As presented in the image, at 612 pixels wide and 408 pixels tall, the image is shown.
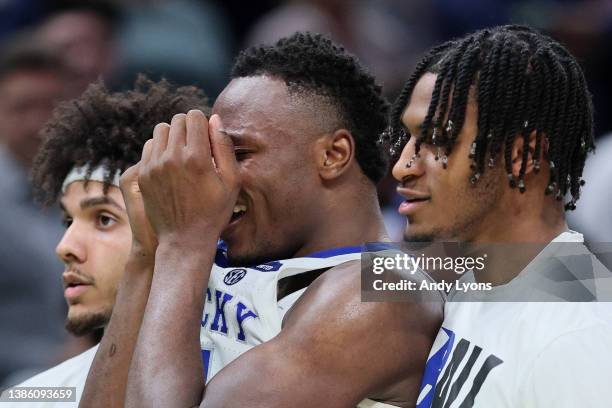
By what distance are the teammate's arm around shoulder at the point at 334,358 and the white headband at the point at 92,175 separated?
3.97ft

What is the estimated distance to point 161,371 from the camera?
2.73 meters

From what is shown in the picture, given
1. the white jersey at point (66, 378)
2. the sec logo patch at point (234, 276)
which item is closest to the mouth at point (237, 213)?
the sec logo patch at point (234, 276)

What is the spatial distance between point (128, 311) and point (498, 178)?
1.15 m

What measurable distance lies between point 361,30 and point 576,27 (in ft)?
4.39

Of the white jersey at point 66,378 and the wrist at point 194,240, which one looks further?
the white jersey at point 66,378

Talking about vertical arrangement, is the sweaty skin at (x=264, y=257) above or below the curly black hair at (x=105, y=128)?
below

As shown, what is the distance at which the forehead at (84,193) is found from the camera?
3789mm

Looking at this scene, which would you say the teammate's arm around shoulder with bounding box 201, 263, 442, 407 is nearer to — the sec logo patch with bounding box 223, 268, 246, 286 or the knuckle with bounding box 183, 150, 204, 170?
the sec logo patch with bounding box 223, 268, 246, 286

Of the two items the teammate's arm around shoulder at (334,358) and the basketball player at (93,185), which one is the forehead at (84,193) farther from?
the teammate's arm around shoulder at (334,358)

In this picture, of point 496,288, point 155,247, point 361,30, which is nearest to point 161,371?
point 155,247

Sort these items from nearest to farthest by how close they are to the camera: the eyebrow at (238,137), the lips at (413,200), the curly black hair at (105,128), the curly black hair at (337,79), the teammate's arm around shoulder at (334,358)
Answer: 1. the teammate's arm around shoulder at (334,358)
2. the lips at (413,200)
3. the eyebrow at (238,137)
4. the curly black hair at (337,79)
5. the curly black hair at (105,128)

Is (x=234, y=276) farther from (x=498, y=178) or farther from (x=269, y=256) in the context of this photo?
(x=498, y=178)

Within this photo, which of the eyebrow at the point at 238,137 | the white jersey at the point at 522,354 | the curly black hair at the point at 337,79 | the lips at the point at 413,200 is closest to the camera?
the white jersey at the point at 522,354

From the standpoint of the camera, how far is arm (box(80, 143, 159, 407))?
318 cm
